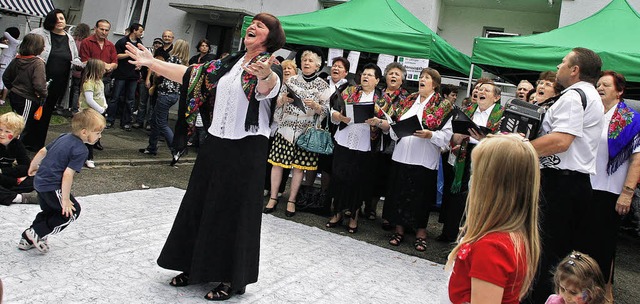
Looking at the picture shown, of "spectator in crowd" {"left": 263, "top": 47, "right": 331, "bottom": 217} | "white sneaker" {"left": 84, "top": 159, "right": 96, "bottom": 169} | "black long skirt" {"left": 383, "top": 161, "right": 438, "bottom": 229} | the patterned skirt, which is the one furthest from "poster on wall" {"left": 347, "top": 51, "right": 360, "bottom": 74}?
"white sneaker" {"left": 84, "top": 159, "right": 96, "bottom": 169}

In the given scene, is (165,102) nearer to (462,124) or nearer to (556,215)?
(462,124)

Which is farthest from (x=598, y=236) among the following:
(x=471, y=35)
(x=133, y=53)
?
(x=471, y=35)

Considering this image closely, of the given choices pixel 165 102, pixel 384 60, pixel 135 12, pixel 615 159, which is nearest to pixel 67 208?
pixel 615 159

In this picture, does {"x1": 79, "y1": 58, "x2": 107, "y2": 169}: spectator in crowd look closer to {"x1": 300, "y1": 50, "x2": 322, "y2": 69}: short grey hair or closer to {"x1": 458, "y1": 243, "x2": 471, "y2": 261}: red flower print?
{"x1": 300, "y1": 50, "x2": 322, "y2": 69}: short grey hair

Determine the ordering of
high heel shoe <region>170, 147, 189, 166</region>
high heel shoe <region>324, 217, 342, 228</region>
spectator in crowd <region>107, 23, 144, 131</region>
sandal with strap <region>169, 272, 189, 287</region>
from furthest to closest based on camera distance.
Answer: spectator in crowd <region>107, 23, 144, 131</region> → high heel shoe <region>324, 217, 342, 228</region> → high heel shoe <region>170, 147, 189, 166</region> → sandal with strap <region>169, 272, 189, 287</region>

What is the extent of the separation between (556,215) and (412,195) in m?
2.40

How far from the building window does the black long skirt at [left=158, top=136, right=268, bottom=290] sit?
1484cm

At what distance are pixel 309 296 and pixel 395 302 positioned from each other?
681mm

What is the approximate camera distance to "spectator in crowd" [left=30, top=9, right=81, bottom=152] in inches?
304

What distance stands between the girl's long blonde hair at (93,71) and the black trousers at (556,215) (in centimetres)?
611

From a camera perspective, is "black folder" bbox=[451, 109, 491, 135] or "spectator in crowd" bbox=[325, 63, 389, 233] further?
"spectator in crowd" bbox=[325, 63, 389, 233]

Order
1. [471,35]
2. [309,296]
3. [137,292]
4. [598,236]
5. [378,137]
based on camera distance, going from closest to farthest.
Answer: [137,292]
[309,296]
[598,236]
[378,137]
[471,35]

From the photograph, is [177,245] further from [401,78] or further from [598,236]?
[401,78]

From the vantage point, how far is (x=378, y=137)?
21.8ft
